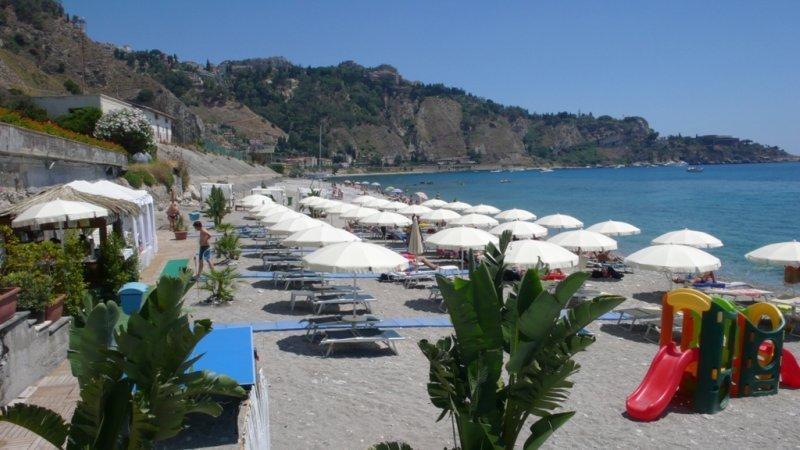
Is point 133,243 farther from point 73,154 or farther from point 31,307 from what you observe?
point 31,307

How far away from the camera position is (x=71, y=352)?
3.49m

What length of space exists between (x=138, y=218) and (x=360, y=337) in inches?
324

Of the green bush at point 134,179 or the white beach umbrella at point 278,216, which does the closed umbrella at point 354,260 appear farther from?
the green bush at point 134,179

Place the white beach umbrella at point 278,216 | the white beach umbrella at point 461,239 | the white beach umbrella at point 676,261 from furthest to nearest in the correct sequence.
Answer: the white beach umbrella at point 278,216
the white beach umbrella at point 461,239
the white beach umbrella at point 676,261

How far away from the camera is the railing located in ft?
15.9

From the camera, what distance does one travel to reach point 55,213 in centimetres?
914

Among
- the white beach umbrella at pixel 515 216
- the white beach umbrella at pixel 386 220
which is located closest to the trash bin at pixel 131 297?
the white beach umbrella at pixel 386 220

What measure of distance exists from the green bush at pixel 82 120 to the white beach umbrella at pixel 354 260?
28389mm

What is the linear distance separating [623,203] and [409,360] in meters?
61.5

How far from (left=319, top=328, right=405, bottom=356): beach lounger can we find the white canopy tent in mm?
5224

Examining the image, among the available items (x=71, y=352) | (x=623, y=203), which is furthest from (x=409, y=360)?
(x=623, y=203)

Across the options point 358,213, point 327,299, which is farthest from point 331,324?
point 358,213

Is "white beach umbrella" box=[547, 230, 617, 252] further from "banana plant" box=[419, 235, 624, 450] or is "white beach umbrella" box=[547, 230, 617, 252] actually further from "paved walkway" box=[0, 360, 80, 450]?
"banana plant" box=[419, 235, 624, 450]

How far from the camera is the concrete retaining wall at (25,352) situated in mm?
6062
